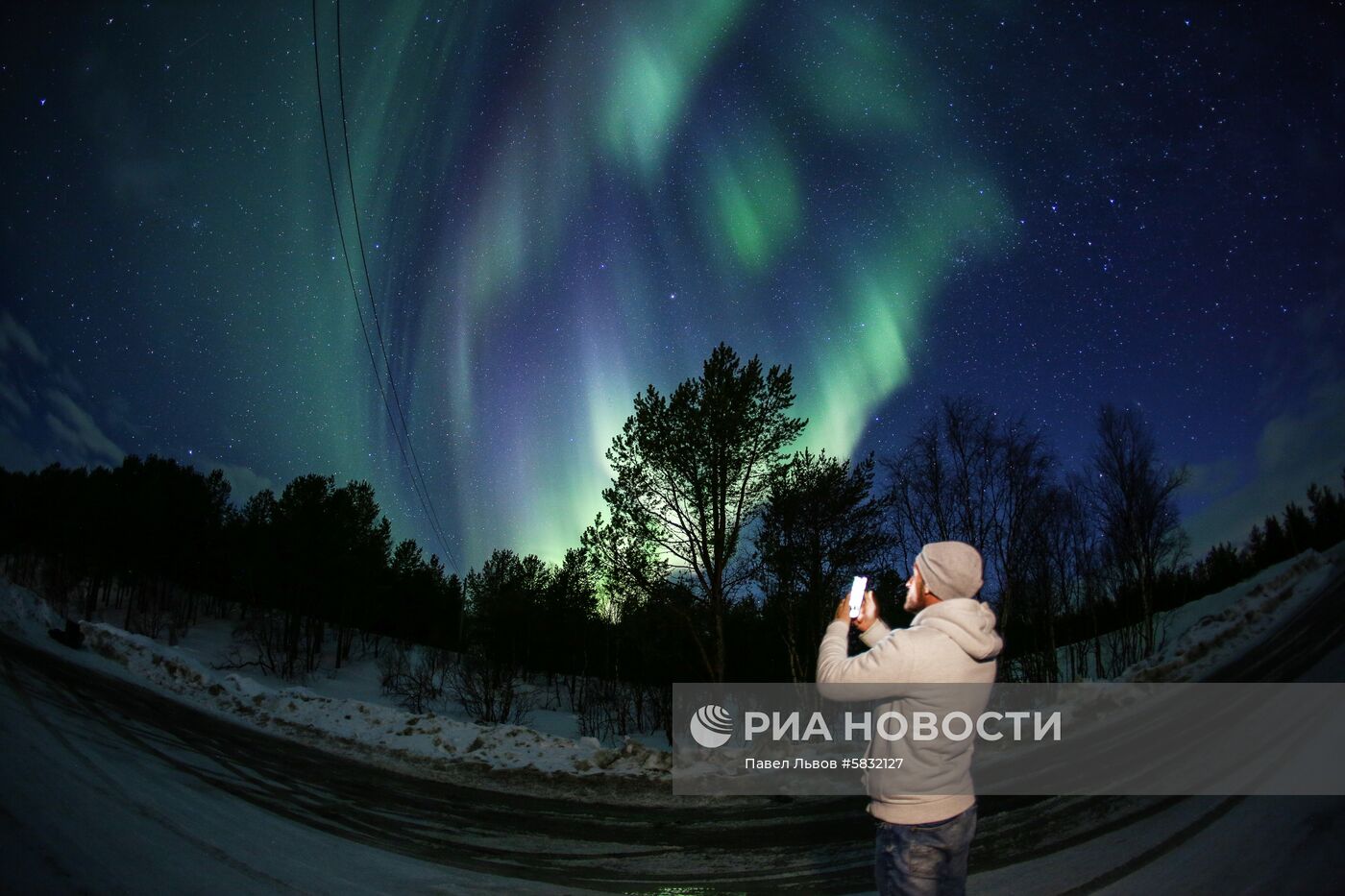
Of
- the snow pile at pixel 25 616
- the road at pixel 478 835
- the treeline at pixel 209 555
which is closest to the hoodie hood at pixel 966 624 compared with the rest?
the road at pixel 478 835

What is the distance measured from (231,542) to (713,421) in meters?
46.5

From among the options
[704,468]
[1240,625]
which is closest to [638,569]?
[704,468]

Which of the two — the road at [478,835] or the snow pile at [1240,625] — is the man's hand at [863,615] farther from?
the snow pile at [1240,625]

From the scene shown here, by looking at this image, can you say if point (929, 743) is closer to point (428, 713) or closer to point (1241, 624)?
point (428, 713)

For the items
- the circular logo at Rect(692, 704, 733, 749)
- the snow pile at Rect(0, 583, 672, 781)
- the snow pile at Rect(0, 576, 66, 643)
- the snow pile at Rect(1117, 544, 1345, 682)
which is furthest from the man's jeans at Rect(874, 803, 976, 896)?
the snow pile at Rect(0, 576, 66, 643)

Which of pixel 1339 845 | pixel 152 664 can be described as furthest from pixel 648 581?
pixel 152 664

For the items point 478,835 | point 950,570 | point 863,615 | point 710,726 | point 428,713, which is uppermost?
point 950,570

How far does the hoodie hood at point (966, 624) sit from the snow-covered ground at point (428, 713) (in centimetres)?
829

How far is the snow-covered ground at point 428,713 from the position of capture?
32.5ft

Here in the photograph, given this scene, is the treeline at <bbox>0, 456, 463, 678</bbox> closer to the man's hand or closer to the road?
the road

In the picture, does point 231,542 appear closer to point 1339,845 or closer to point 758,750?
point 758,750

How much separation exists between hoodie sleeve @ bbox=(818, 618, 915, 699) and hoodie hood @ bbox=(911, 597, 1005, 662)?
0.47ft

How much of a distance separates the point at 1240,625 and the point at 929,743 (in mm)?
20656

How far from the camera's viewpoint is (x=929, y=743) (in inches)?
86.7
